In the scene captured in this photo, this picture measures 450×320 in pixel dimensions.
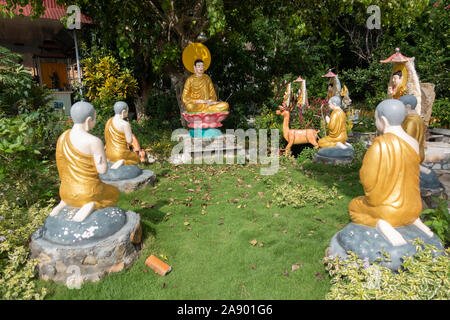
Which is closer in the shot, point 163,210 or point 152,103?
point 163,210

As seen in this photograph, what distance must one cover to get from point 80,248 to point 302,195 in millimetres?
3789

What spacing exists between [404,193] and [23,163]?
5.06m

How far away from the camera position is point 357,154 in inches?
295

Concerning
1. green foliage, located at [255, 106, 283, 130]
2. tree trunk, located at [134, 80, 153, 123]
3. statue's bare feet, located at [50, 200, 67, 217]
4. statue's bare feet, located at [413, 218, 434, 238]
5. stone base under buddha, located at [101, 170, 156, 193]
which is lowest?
stone base under buddha, located at [101, 170, 156, 193]

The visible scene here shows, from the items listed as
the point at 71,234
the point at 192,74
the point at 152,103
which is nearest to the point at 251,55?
the point at 192,74

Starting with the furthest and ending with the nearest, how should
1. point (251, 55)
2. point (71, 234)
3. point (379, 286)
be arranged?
1. point (251, 55)
2. point (71, 234)
3. point (379, 286)

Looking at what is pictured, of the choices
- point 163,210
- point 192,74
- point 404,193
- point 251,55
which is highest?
point 251,55

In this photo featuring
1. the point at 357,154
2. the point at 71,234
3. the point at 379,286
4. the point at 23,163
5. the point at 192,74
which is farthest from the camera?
the point at 192,74

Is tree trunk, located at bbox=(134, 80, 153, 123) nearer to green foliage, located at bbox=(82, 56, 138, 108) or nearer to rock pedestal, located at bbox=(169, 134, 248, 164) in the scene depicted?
green foliage, located at bbox=(82, 56, 138, 108)

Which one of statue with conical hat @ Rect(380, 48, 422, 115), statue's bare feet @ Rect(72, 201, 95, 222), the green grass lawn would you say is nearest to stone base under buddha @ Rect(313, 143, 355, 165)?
the green grass lawn

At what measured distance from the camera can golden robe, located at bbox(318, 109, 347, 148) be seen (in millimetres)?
7000

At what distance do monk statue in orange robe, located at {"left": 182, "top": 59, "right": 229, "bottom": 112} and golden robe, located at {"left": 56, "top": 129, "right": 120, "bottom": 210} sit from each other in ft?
16.3

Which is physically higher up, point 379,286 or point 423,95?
point 423,95

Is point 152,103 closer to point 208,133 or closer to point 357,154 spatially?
point 208,133
